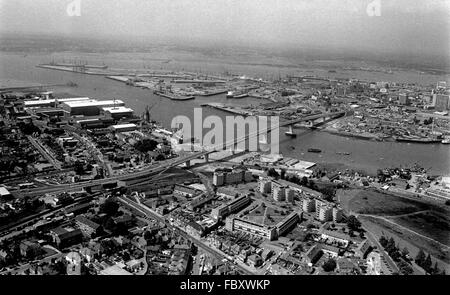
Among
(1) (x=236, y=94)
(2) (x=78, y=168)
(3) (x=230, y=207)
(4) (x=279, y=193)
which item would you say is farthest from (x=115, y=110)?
(3) (x=230, y=207)

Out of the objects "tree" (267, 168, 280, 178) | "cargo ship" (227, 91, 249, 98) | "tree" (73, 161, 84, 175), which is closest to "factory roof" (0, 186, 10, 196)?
"tree" (73, 161, 84, 175)

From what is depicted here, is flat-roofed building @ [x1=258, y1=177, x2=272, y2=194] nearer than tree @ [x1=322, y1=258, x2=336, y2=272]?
No

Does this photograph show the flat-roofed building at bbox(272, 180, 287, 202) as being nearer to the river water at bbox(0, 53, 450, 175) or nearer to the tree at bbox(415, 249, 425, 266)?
the tree at bbox(415, 249, 425, 266)

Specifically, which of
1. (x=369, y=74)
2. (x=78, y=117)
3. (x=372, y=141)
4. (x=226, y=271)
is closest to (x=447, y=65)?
(x=369, y=74)

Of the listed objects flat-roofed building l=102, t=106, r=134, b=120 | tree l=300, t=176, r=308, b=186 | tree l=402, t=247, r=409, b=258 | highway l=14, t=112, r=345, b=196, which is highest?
flat-roofed building l=102, t=106, r=134, b=120

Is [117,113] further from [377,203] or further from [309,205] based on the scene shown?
[377,203]

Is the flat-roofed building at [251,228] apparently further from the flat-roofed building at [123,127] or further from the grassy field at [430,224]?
the flat-roofed building at [123,127]

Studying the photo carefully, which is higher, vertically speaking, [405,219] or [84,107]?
[84,107]

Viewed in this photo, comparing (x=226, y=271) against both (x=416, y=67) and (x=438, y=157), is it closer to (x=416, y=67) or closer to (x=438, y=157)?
(x=438, y=157)

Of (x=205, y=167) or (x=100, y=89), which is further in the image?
(x=100, y=89)
